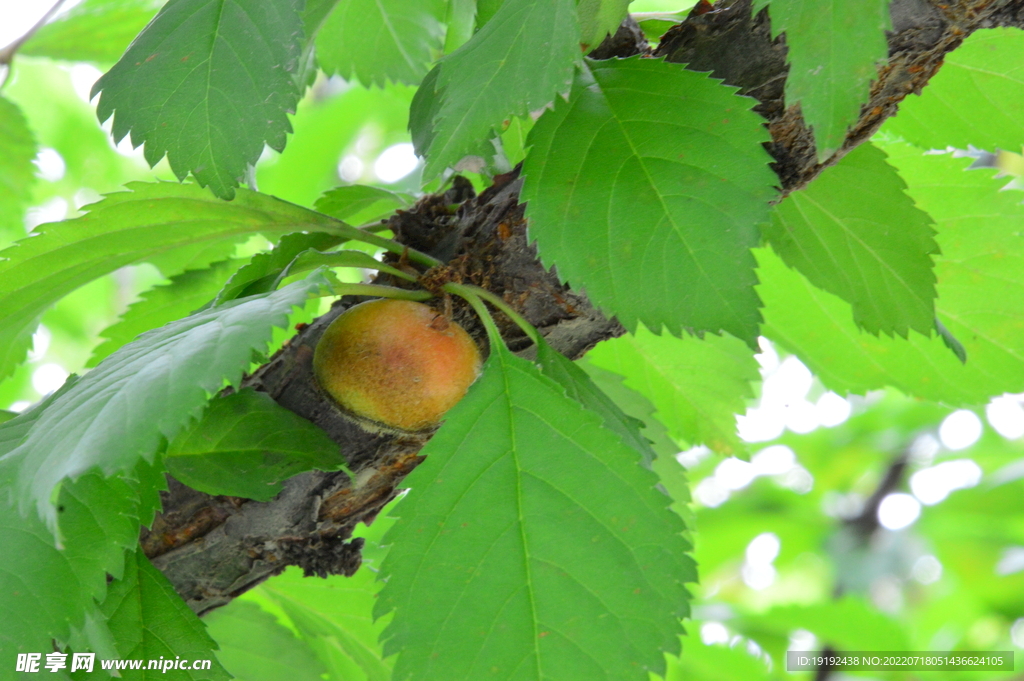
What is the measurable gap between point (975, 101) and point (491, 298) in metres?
0.46

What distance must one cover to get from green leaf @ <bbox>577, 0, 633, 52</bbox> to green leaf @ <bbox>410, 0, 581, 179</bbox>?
71mm

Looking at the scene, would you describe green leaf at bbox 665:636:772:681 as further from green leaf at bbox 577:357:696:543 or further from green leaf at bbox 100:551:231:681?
green leaf at bbox 100:551:231:681

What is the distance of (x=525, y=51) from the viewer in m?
0.49

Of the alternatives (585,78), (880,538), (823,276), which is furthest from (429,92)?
(880,538)

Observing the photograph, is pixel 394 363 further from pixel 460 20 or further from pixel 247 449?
pixel 460 20

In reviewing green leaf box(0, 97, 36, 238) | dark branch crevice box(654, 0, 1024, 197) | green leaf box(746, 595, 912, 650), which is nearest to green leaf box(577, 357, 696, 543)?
dark branch crevice box(654, 0, 1024, 197)

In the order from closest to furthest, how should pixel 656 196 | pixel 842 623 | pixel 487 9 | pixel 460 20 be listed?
pixel 656 196, pixel 487 9, pixel 460 20, pixel 842 623

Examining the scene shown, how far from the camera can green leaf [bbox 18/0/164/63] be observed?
141 cm

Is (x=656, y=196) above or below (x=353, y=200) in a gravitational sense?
below

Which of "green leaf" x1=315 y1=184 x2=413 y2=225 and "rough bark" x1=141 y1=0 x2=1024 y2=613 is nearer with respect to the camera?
"rough bark" x1=141 y1=0 x2=1024 y2=613

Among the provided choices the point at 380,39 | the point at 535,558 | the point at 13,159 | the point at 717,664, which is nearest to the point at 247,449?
the point at 535,558

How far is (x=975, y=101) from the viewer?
0.73 meters

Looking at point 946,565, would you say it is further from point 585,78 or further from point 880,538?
point 585,78

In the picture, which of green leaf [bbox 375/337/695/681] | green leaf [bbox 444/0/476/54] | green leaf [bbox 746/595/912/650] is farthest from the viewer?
green leaf [bbox 746/595/912/650]
